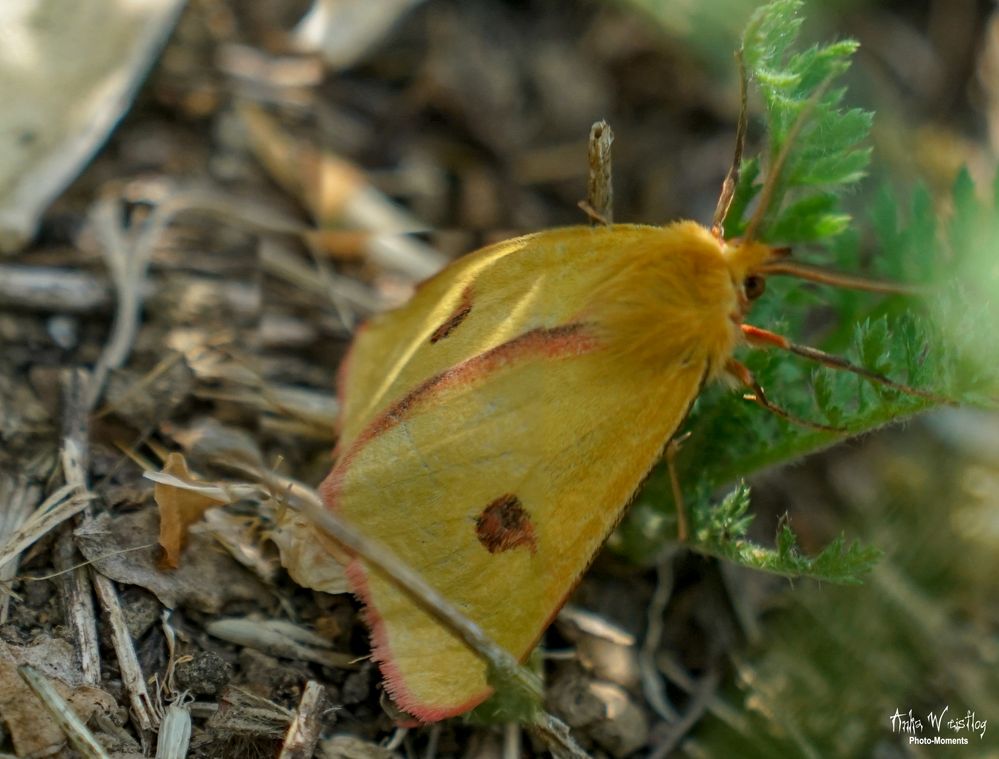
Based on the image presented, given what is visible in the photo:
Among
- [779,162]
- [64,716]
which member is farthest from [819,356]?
[64,716]

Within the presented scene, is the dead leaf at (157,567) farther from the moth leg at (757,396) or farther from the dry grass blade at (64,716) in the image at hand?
the moth leg at (757,396)

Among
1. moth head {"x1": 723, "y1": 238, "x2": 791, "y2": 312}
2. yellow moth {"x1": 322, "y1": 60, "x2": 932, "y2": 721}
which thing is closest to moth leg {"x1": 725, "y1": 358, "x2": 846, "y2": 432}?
yellow moth {"x1": 322, "y1": 60, "x2": 932, "y2": 721}

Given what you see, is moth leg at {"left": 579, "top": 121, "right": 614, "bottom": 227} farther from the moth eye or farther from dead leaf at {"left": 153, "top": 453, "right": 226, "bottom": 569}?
dead leaf at {"left": 153, "top": 453, "right": 226, "bottom": 569}

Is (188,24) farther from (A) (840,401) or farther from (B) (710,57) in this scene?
(A) (840,401)

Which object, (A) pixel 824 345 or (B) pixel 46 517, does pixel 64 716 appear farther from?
(A) pixel 824 345

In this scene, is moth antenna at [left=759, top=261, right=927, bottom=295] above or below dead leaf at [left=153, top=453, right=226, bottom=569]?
above

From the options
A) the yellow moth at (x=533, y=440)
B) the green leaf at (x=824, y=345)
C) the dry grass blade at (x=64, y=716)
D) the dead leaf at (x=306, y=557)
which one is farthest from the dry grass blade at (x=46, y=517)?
the green leaf at (x=824, y=345)

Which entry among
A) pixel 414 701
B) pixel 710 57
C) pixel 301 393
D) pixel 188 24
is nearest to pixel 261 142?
pixel 188 24
